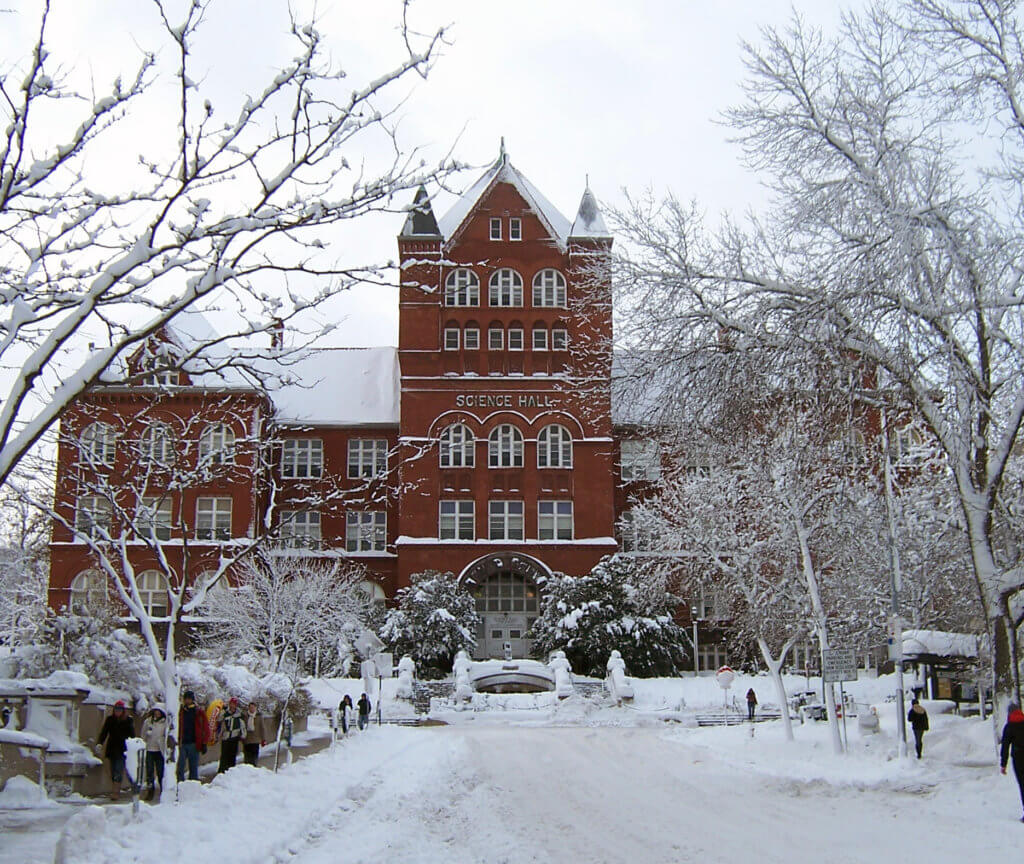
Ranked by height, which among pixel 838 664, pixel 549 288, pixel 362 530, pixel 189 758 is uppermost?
pixel 549 288

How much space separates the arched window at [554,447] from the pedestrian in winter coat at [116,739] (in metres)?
37.4

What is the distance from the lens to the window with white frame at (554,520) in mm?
53781

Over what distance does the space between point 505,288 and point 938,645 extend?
3131 centimetres

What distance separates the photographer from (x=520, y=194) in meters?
56.4

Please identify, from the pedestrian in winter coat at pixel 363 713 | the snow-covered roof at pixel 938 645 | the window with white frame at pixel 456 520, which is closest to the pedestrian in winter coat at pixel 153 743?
the pedestrian in winter coat at pixel 363 713

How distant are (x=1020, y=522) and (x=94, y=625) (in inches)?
686

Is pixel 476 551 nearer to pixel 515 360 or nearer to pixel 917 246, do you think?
pixel 515 360

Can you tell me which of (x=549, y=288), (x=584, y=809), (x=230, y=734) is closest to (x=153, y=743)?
(x=230, y=734)

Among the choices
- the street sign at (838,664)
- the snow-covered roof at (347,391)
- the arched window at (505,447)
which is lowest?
the street sign at (838,664)

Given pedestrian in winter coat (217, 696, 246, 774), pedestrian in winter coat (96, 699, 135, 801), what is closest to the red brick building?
pedestrian in winter coat (217, 696, 246, 774)

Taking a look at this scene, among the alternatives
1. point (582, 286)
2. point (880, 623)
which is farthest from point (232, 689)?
point (880, 623)

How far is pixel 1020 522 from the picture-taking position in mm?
20297

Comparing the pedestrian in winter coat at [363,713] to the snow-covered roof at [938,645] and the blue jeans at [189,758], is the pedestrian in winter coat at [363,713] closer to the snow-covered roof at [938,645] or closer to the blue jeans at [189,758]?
the blue jeans at [189,758]

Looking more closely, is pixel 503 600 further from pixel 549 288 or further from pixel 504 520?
pixel 549 288
